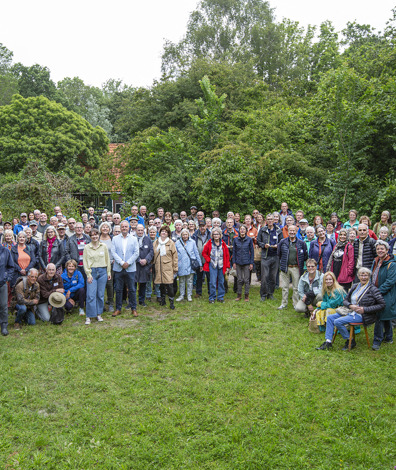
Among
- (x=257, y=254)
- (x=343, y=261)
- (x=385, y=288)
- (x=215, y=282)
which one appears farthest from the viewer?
(x=257, y=254)

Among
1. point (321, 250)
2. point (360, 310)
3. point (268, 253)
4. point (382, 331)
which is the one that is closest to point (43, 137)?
point (268, 253)

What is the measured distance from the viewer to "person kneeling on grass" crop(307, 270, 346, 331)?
7395mm

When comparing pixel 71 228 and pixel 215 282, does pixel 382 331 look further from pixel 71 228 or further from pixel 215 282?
pixel 71 228

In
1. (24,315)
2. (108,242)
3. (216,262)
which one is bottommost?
(24,315)

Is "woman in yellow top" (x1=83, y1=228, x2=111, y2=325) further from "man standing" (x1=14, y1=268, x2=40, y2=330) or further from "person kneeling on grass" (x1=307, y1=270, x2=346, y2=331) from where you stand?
"person kneeling on grass" (x1=307, y1=270, x2=346, y2=331)

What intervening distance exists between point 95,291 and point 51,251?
1584 millimetres

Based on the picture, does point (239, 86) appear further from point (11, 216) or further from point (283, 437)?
point (283, 437)

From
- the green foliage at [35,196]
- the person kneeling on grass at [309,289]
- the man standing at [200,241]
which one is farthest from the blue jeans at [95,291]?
the green foliage at [35,196]

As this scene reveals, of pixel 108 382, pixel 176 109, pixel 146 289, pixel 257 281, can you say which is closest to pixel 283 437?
pixel 108 382

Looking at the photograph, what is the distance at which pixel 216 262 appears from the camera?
9.73m

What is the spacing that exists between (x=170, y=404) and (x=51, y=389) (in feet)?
5.71

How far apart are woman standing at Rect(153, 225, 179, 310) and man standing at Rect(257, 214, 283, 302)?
224cm

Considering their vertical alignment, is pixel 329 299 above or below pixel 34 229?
below

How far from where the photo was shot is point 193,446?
168 inches
